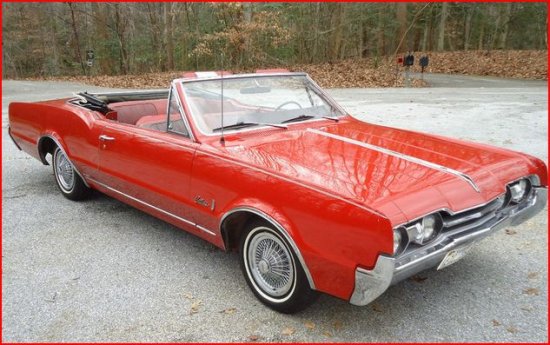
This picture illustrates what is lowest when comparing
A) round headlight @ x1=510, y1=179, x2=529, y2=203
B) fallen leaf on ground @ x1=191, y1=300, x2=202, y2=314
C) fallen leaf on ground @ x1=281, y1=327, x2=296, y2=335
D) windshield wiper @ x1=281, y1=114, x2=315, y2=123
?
fallen leaf on ground @ x1=191, y1=300, x2=202, y2=314

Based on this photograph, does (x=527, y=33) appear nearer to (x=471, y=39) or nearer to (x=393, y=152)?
(x=471, y=39)

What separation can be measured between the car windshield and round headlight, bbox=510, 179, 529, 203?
5.31 feet

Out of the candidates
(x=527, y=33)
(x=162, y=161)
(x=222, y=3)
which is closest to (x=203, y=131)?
(x=162, y=161)

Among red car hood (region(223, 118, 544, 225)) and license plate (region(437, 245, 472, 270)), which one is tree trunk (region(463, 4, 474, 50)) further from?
license plate (region(437, 245, 472, 270))

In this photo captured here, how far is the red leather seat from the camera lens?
16.5ft

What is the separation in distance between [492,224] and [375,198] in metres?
0.90

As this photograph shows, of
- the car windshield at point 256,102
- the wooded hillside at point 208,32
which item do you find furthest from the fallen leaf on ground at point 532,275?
the wooded hillside at point 208,32

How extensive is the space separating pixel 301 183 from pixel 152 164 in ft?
4.96

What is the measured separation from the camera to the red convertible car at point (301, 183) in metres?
2.42

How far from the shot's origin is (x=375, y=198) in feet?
7.89

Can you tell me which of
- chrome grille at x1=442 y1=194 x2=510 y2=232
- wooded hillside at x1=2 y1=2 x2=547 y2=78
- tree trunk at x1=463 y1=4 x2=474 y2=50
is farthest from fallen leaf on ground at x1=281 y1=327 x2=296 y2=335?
tree trunk at x1=463 y1=4 x2=474 y2=50

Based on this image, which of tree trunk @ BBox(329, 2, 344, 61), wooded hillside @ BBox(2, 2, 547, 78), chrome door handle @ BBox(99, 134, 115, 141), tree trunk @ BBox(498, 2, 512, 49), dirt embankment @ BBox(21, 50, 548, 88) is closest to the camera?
chrome door handle @ BBox(99, 134, 115, 141)

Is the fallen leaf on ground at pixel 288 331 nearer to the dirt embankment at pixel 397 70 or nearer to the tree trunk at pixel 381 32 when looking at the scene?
the dirt embankment at pixel 397 70

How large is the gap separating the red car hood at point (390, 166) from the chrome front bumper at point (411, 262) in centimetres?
17
